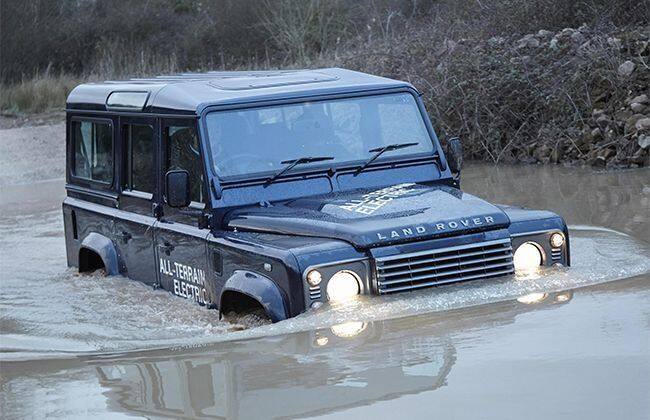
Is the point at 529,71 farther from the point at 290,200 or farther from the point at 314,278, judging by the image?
the point at 314,278

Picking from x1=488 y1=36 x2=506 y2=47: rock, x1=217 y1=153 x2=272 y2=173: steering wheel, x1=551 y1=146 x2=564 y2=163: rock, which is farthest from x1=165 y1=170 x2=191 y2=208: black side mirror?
x1=488 y1=36 x2=506 y2=47: rock

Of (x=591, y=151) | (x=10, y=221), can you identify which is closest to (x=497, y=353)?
(x=591, y=151)

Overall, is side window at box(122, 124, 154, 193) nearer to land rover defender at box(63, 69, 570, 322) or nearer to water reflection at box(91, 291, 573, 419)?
land rover defender at box(63, 69, 570, 322)

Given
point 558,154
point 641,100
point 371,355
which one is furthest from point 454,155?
point 558,154

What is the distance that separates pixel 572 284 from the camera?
24.0ft

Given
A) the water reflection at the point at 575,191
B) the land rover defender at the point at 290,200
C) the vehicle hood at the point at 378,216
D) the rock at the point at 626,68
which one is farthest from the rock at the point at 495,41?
the vehicle hood at the point at 378,216

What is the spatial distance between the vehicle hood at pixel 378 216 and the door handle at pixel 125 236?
1575mm

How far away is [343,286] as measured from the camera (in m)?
6.95

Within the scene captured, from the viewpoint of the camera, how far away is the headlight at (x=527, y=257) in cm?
739

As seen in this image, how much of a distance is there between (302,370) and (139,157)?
3.22 m

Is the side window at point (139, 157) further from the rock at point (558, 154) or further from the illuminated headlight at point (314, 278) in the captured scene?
the rock at point (558, 154)

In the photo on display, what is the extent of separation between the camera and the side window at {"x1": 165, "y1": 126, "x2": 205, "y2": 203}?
8.01 m

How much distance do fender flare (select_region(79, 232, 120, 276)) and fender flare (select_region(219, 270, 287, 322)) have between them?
90.6 inches

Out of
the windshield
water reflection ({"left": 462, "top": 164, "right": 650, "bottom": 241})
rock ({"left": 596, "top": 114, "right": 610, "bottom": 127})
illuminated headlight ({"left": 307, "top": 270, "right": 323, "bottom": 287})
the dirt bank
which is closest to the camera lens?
illuminated headlight ({"left": 307, "top": 270, "right": 323, "bottom": 287})
